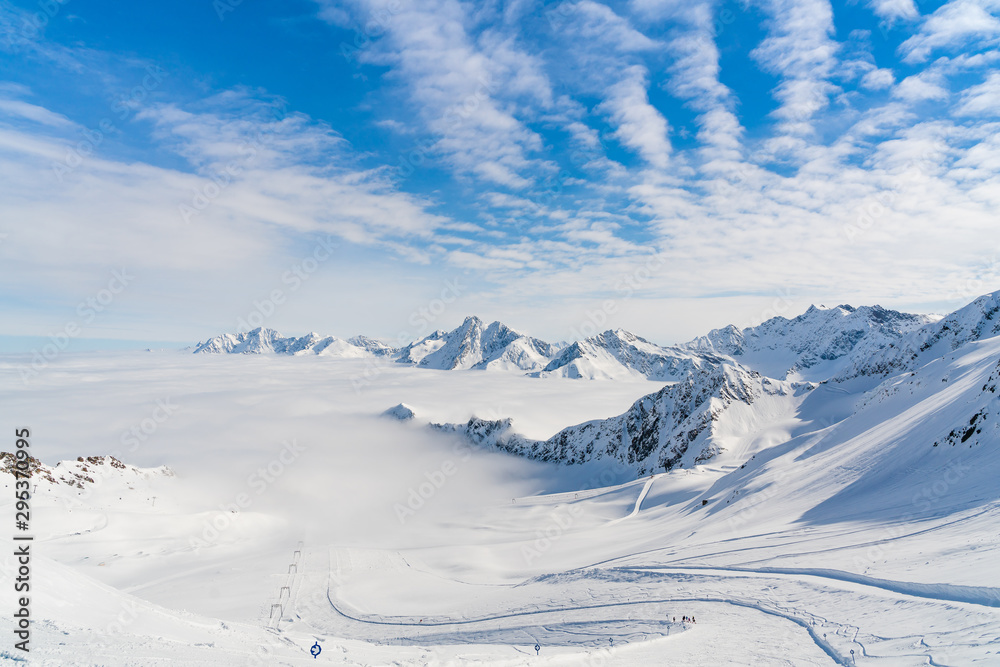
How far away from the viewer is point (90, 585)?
49.8 feet

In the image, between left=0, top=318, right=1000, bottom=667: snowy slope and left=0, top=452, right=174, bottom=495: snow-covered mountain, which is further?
left=0, top=452, right=174, bottom=495: snow-covered mountain

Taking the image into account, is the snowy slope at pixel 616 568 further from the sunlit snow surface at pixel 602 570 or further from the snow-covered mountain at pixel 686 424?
the snow-covered mountain at pixel 686 424

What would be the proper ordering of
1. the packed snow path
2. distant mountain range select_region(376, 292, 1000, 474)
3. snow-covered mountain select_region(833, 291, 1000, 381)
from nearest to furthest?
the packed snow path
distant mountain range select_region(376, 292, 1000, 474)
snow-covered mountain select_region(833, 291, 1000, 381)

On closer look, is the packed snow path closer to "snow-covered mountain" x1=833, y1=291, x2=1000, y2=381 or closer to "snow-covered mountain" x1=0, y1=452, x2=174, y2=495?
"snow-covered mountain" x1=0, y1=452, x2=174, y2=495

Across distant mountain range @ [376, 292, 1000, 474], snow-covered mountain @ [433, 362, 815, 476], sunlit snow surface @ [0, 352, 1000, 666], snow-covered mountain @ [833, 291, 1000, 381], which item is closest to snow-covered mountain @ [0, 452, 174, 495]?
sunlit snow surface @ [0, 352, 1000, 666]

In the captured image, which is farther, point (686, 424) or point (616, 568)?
point (686, 424)

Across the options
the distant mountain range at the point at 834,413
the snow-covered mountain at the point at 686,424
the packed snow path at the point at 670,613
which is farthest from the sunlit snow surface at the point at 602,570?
the snow-covered mountain at the point at 686,424

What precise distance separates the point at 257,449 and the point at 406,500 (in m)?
81.1

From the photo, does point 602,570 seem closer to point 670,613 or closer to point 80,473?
point 670,613

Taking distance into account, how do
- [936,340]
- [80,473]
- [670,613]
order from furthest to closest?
[936,340] < [80,473] < [670,613]

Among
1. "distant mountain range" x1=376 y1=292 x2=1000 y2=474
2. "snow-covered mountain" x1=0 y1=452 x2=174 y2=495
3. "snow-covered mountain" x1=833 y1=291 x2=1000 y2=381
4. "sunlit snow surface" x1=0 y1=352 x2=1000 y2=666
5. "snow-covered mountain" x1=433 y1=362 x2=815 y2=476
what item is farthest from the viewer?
"snow-covered mountain" x1=433 y1=362 x2=815 y2=476

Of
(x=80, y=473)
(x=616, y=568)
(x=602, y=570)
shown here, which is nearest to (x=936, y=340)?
(x=616, y=568)

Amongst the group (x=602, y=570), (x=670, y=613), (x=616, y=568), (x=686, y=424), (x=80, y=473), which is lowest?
(x=686, y=424)

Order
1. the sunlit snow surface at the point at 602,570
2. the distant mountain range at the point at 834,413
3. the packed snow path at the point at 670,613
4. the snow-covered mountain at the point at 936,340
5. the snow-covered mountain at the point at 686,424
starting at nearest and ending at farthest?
the packed snow path at the point at 670,613 → the sunlit snow surface at the point at 602,570 → the distant mountain range at the point at 834,413 → the snow-covered mountain at the point at 936,340 → the snow-covered mountain at the point at 686,424
